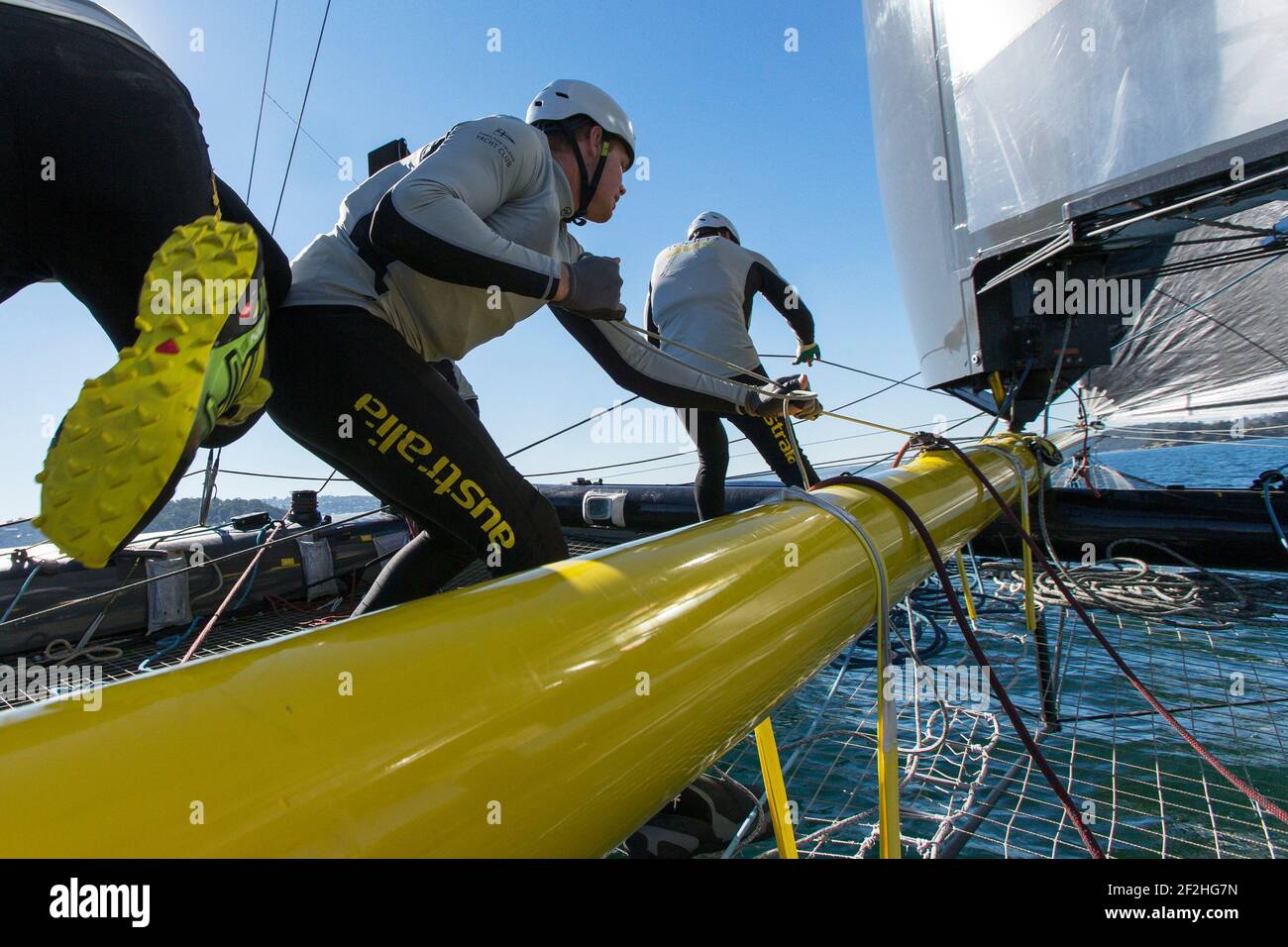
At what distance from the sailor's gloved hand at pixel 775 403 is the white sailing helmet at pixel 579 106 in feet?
2.39

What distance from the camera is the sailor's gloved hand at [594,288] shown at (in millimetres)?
1205

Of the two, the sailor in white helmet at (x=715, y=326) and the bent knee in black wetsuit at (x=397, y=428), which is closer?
the bent knee in black wetsuit at (x=397, y=428)

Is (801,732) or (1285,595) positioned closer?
(801,732)

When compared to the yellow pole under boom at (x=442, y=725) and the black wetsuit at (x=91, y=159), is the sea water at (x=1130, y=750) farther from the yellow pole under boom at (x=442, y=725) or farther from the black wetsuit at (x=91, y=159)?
the black wetsuit at (x=91, y=159)

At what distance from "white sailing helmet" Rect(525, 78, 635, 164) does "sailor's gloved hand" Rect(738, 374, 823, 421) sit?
0.73 meters

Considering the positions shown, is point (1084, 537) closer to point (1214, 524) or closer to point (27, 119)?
point (1214, 524)

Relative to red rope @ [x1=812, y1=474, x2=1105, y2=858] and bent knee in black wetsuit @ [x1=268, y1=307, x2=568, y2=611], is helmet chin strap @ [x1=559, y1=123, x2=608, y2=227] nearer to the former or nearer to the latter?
bent knee in black wetsuit @ [x1=268, y1=307, x2=568, y2=611]

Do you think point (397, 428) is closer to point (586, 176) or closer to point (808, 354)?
point (586, 176)

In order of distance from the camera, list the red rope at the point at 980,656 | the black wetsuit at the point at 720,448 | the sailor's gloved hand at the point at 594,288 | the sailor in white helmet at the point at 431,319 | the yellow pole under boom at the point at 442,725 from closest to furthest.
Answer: the yellow pole under boom at the point at 442,725
the red rope at the point at 980,656
the sailor in white helmet at the point at 431,319
the sailor's gloved hand at the point at 594,288
the black wetsuit at the point at 720,448

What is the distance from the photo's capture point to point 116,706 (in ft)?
0.99

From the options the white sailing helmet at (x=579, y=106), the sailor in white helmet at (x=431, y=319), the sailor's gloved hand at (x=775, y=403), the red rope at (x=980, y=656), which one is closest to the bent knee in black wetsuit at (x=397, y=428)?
the sailor in white helmet at (x=431, y=319)

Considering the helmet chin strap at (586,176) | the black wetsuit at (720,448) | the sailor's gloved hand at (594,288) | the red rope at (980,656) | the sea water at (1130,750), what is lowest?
the sea water at (1130,750)

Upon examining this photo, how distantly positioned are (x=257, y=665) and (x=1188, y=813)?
6.44 feet
